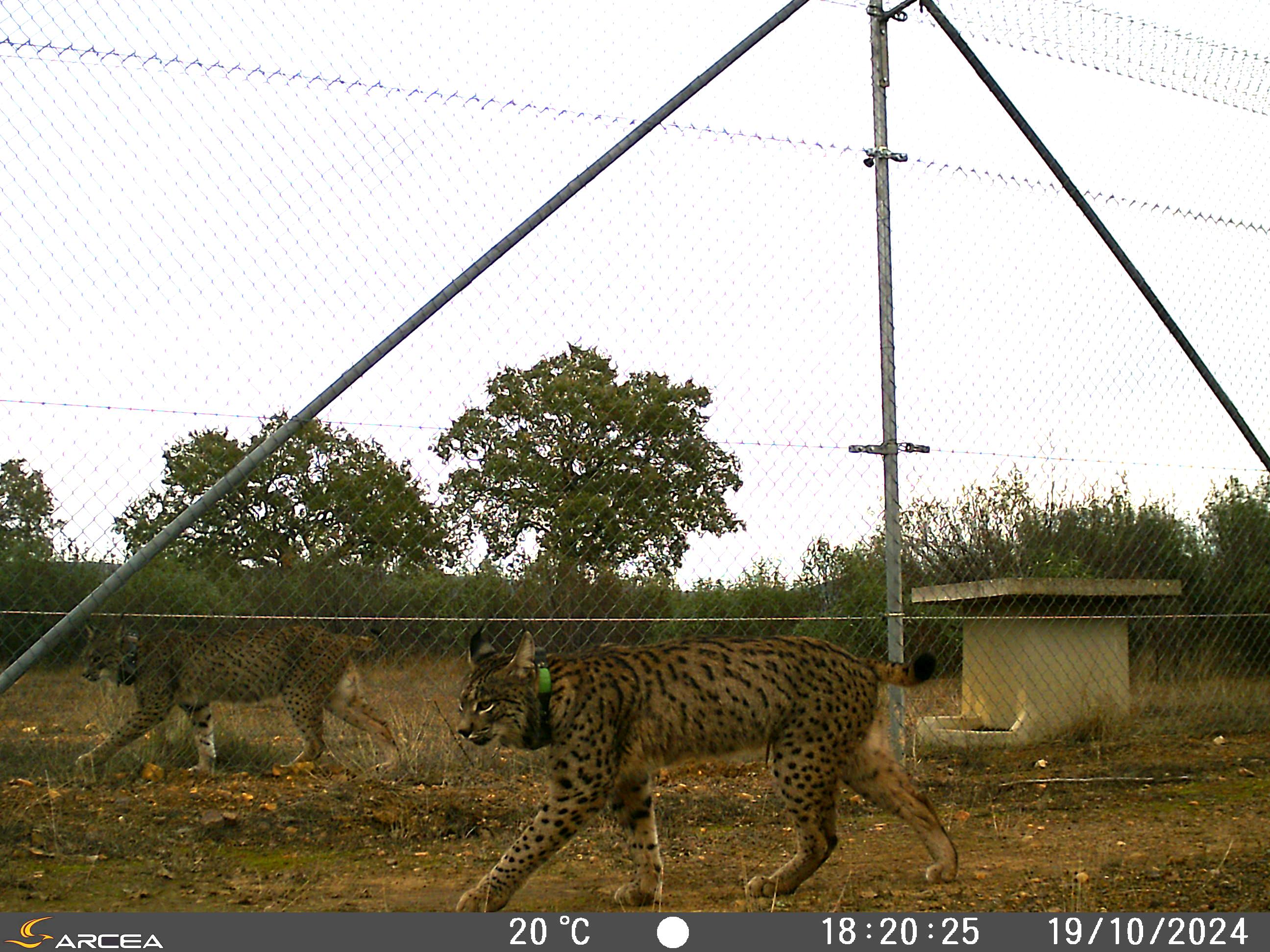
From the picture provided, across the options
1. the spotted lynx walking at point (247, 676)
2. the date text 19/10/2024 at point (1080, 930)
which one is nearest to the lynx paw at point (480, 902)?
the date text 19/10/2024 at point (1080, 930)

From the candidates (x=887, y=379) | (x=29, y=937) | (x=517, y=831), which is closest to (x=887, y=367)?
(x=887, y=379)

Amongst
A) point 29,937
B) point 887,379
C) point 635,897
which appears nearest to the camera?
point 29,937

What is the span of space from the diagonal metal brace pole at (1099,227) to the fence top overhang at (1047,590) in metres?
1.11

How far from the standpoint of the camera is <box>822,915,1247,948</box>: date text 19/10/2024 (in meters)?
3.59

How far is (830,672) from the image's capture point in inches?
185

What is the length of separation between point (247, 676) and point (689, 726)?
3.83m

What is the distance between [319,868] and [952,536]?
221 inches

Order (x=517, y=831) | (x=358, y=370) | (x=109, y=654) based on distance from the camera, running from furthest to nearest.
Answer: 1. (x=109, y=654)
2. (x=517, y=831)
3. (x=358, y=370)

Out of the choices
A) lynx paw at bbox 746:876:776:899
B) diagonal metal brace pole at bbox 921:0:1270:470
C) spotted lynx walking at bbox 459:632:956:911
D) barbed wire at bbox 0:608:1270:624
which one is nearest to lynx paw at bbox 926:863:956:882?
spotted lynx walking at bbox 459:632:956:911

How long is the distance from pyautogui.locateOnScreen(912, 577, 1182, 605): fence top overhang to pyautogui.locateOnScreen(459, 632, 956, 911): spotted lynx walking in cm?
310

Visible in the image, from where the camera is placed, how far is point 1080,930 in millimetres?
3648

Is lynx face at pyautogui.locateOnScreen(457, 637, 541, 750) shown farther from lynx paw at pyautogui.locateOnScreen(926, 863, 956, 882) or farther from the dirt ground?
lynx paw at pyautogui.locateOnScreen(926, 863, 956, 882)

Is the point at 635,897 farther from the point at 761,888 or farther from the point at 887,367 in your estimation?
the point at 887,367

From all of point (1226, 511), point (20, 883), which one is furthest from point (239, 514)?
point (1226, 511)
